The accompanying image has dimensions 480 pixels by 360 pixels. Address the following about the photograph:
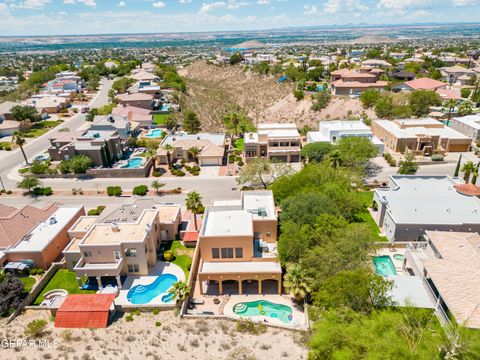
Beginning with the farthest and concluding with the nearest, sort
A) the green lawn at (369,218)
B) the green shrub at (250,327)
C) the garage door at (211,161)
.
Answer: the garage door at (211,161), the green lawn at (369,218), the green shrub at (250,327)

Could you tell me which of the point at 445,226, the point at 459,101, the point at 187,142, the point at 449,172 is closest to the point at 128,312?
the point at 445,226

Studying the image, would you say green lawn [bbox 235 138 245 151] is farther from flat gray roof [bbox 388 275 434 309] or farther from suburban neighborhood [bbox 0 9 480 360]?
flat gray roof [bbox 388 275 434 309]

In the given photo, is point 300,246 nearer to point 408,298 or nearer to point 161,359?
point 408,298

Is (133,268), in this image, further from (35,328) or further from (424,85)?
(424,85)

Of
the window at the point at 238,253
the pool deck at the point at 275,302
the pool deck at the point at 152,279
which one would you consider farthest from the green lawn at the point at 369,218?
the pool deck at the point at 152,279

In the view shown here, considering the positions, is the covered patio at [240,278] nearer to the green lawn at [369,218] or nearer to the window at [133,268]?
the window at [133,268]

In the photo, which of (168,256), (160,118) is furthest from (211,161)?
(160,118)

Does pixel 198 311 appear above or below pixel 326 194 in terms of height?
below
